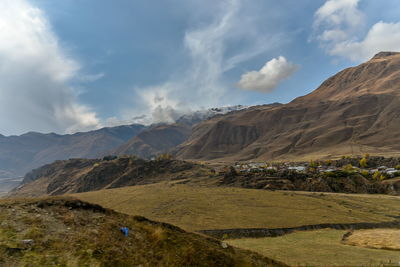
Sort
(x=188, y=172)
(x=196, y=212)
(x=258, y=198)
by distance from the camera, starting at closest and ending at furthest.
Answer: (x=196, y=212), (x=258, y=198), (x=188, y=172)

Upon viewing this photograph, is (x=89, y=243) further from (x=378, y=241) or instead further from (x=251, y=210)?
(x=251, y=210)

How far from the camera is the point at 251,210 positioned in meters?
48.4

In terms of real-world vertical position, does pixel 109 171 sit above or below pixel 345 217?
above

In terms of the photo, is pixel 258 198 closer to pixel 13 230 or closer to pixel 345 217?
pixel 345 217

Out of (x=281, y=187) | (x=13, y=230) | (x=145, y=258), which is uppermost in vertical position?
(x=13, y=230)

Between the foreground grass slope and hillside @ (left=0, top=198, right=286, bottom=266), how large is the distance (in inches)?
987

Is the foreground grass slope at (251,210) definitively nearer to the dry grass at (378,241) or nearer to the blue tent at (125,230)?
the dry grass at (378,241)

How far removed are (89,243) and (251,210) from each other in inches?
1607

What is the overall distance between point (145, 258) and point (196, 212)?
37293mm

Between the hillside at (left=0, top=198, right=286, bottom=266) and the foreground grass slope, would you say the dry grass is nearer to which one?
the foreground grass slope

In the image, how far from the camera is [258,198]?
59.2 metres

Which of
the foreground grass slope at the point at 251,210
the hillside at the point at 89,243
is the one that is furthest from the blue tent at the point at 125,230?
the foreground grass slope at the point at 251,210

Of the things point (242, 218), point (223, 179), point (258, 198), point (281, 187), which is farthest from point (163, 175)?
point (242, 218)

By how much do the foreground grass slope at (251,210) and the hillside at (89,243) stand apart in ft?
82.2
